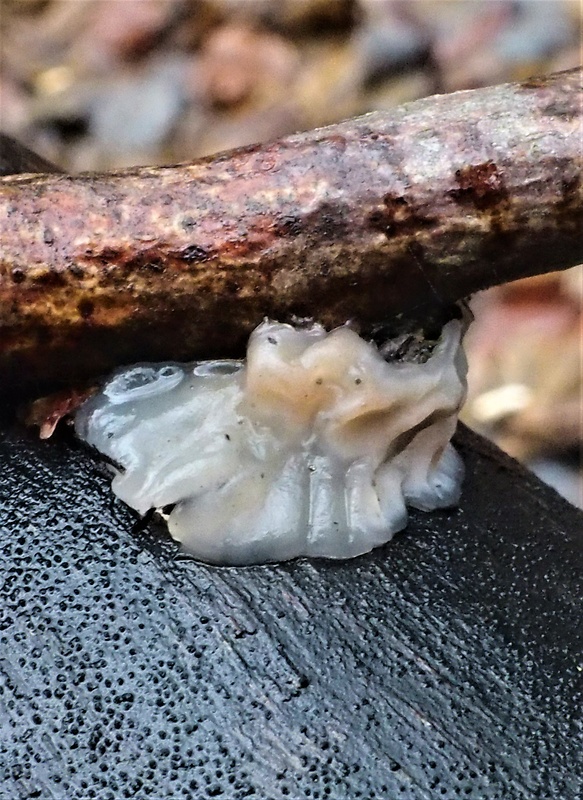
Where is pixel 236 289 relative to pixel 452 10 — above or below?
above

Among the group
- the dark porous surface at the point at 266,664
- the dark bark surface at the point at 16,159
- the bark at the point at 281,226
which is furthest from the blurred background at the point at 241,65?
the dark porous surface at the point at 266,664

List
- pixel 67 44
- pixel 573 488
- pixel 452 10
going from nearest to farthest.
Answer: pixel 573 488 < pixel 452 10 < pixel 67 44

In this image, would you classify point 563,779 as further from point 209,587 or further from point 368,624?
point 209,587

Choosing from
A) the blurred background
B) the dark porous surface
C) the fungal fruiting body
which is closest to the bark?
the fungal fruiting body

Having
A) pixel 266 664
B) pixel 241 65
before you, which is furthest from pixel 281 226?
pixel 241 65

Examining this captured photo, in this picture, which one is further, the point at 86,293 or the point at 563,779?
the point at 86,293

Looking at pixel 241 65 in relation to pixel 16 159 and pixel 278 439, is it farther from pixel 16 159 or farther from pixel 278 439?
pixel 278 439

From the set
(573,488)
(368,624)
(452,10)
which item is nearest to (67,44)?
(452,10)

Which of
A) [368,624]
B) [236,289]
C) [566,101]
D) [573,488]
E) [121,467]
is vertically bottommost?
[573,488]
